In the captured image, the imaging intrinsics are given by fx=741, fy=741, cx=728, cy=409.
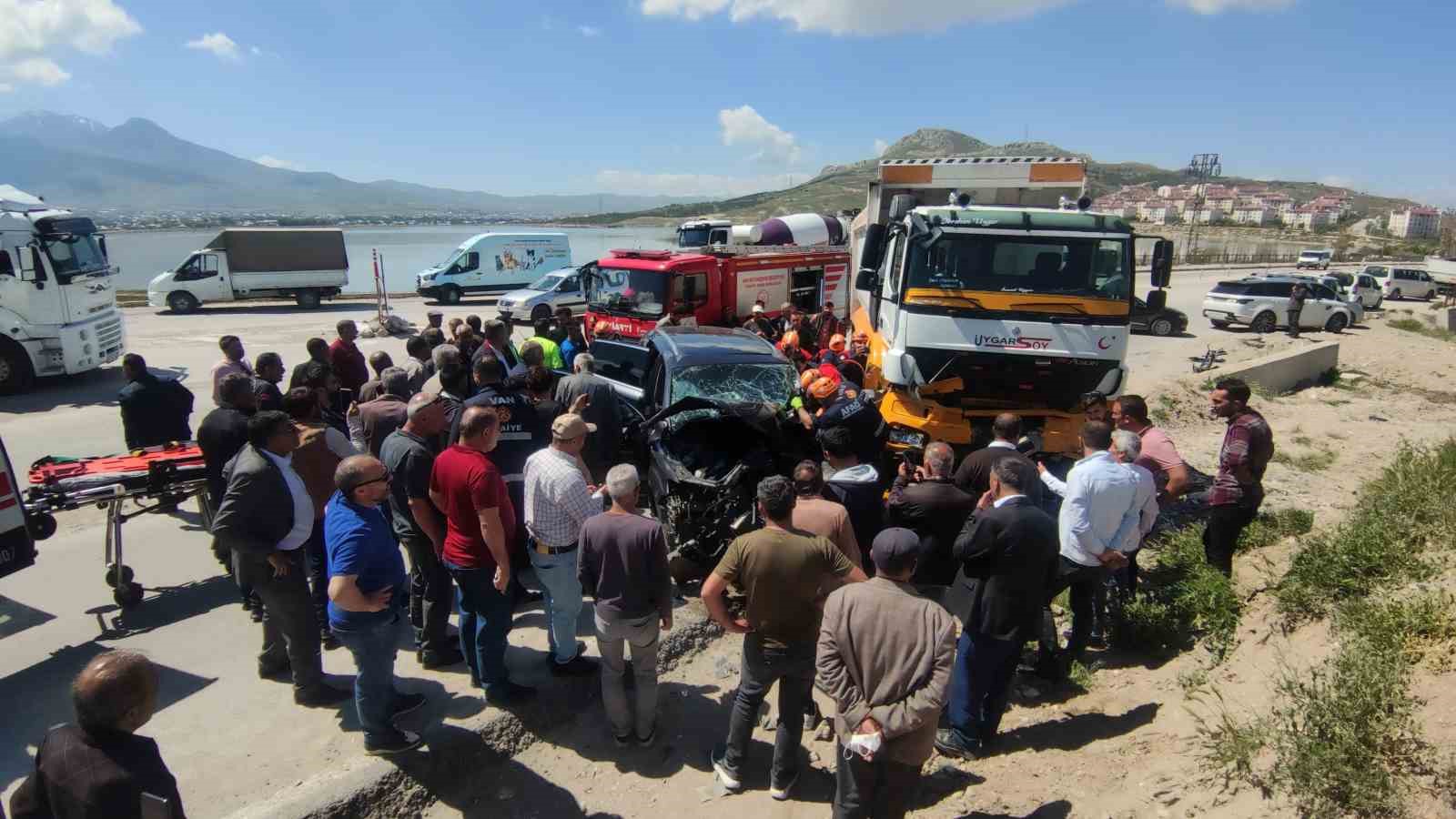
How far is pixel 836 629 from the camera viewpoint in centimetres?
312

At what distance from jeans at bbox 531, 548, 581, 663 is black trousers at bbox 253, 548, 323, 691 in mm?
1315

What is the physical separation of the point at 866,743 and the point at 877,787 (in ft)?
1.29

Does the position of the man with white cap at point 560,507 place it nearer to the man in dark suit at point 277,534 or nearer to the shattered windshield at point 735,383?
the man in dark suit at point 277,534

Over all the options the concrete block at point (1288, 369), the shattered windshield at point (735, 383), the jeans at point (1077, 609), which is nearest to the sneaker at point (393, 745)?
the jeans at point (1077, 609)

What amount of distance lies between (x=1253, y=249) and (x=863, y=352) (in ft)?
218

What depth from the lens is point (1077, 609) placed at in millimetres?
4949

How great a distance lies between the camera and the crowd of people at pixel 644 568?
3.04m

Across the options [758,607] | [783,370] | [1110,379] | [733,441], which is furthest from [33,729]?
[1110,379]

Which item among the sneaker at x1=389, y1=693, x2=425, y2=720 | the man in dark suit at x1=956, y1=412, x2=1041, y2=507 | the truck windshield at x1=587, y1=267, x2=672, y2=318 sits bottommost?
the sneaker at x1=389, y1=693, x2=425, y2=720

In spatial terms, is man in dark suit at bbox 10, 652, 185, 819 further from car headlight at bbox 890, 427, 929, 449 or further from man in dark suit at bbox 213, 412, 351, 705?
car headlight at bbox 890, 427, 929, 449

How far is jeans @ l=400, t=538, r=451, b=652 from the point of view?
4.73 m

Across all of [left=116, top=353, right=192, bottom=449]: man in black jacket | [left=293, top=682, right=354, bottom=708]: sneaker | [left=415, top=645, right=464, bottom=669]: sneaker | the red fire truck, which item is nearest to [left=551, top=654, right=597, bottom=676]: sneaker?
[left=415, top=645, right=464, bottom=669]: sneaker

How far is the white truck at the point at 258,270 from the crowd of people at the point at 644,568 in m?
22.3

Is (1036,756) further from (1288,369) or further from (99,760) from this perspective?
(1288,369)
